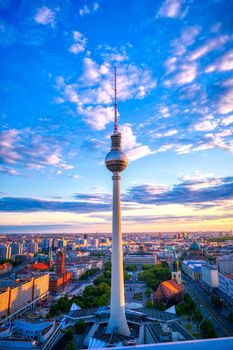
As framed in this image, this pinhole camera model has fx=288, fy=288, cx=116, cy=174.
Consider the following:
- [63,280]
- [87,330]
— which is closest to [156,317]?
[87,330]

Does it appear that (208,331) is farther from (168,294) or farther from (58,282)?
(58,282)

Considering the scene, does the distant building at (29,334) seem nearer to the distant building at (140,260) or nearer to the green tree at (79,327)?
the green tree at (79,327)

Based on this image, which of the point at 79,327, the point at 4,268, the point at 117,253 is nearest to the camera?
the point at 117,253

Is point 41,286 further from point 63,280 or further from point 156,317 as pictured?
point 156,317

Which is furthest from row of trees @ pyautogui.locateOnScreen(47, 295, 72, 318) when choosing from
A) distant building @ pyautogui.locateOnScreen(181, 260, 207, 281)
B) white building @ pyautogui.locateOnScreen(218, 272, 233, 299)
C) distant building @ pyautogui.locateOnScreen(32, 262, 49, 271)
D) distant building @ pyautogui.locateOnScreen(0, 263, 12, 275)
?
distant building @ pyautogui.locateOnScreen(0, 263, 12, 275)

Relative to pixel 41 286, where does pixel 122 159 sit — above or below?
above

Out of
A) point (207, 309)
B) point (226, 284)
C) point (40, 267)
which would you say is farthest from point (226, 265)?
point (40, 267)

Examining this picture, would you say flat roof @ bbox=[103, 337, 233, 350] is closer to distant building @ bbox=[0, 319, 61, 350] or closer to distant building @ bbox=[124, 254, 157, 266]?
distant building @ bbox=[0, 319, 61, 350]
